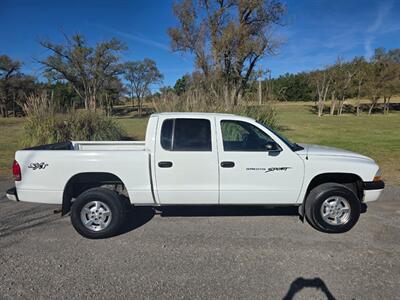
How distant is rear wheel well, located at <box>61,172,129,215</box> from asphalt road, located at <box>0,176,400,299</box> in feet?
1.68

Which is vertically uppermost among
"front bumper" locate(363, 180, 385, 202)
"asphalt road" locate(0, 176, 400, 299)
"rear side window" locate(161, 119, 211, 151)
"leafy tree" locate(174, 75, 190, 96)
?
"leafy tree" locate(174, 75, 190, 96)

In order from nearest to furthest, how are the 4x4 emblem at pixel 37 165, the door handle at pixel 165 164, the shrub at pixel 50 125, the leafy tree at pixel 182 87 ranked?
the 4x4 emblem at pixel 37 165, the door handle at pixel 165 164, the shrub at pixel 50 125, the leafy tree at pixel 182 87

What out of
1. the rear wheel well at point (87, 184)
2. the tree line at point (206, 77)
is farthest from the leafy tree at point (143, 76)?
the rear wheel well at point (87, 184)

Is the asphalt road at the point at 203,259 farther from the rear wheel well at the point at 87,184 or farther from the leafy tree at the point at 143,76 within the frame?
the leafy tree at the point at 143,76

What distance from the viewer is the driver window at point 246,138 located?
152 inches

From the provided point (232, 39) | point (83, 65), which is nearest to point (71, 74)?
point (83, 65)

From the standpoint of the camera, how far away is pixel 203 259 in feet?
10.3

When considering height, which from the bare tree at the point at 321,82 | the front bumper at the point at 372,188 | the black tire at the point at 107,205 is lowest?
the black tire at the point at 107,205

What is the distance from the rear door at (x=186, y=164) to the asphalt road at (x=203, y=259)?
23.2 inches

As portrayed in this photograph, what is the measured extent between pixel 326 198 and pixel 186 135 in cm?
226

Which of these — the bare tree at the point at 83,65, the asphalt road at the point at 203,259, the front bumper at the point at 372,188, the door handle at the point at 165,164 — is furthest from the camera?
the bare tree at the point at 83,65

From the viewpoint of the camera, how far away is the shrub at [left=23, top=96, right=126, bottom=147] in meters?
9.67

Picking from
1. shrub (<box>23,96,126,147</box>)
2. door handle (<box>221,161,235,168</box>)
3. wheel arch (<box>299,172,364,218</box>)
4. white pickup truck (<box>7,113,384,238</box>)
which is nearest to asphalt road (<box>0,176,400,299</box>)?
white pickup truck (<box>7,113,384,238</box>)

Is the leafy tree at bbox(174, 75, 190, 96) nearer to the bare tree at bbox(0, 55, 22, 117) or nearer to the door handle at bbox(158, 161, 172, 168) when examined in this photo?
the door handle at bbox(158, 161, 172, 168)
